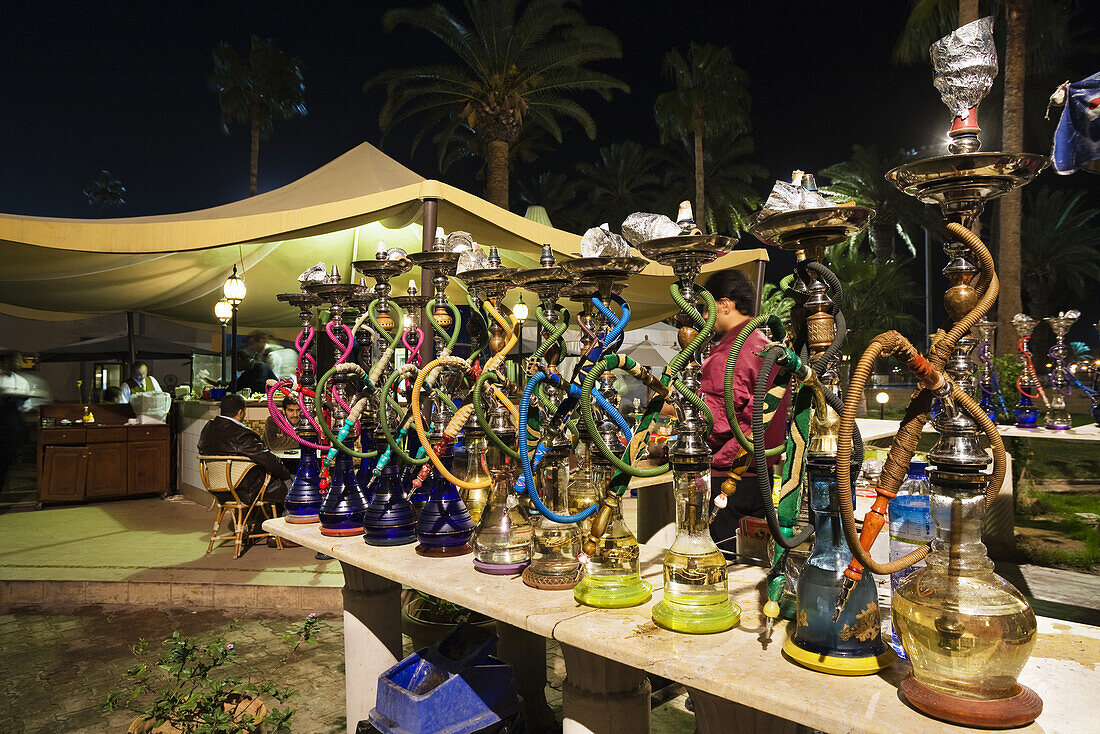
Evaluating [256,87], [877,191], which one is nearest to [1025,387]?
[877,191]

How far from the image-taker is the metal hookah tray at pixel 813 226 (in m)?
1.21

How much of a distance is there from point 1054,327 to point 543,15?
429 inches

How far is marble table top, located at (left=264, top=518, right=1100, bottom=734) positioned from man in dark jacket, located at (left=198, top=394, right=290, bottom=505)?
14.4ft

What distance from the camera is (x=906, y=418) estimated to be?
1100 millimetres

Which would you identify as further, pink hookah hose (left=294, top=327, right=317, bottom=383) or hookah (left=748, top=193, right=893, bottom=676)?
pink hookah hose (left=294, top=327, right=317, bottom=383)

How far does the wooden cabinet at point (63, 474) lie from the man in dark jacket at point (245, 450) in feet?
12.3

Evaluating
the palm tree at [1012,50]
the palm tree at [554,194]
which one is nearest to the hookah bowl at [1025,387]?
the palm tree at [1012,50]

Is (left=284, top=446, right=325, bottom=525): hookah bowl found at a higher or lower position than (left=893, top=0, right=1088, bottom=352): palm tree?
lower

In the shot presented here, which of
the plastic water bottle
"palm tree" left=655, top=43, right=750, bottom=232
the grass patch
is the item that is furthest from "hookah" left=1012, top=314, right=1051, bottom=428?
"palm tree" left=655, top=43, right=750, bottom=232

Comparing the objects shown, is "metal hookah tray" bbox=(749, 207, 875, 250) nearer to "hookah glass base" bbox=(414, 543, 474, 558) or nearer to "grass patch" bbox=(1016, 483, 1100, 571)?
"hookah glass base" bbox=(414, 543, 474, 558)

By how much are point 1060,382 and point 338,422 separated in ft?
21.8

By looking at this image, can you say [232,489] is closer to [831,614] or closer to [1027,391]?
[831,614]

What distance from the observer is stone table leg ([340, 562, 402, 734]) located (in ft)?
8.29

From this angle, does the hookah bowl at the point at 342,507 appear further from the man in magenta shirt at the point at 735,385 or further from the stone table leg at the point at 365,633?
the man in magenta shirt at the point at 735,385
